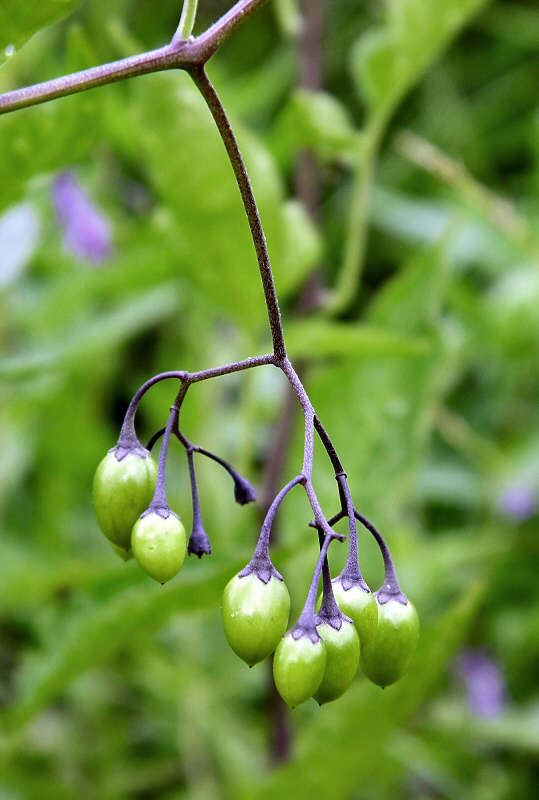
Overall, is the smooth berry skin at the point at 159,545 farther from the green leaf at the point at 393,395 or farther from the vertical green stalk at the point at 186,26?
the green leaf at the point at 393,395

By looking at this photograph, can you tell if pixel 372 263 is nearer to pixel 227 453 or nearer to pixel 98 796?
pixel 227 453

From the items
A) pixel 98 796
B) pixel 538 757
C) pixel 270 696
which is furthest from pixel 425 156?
pixel 98 796

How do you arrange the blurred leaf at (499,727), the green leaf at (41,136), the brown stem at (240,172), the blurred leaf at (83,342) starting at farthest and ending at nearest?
the blurred leaf at (499,727) < the blurred leaf at (83,342) < the green leaf at (41,136) < the brown stem at (240,172)

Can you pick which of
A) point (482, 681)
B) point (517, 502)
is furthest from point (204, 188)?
point (482, 681)

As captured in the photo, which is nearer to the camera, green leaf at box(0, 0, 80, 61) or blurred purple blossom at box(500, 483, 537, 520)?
green leaf at box(0, 0, 80, 61)

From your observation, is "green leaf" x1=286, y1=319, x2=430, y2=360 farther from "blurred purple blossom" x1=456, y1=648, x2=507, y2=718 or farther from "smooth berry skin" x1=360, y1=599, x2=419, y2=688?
"blurred purple blossom" x1=456, y1=648, x2=507, y2=718

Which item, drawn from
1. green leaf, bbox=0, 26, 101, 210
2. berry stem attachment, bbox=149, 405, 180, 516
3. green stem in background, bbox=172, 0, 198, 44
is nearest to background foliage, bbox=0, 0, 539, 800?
green leaf, bbox=0, 26, 101, 210

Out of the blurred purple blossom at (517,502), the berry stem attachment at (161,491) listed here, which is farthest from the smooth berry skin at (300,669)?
the blurred purple blossom at (517,502)
